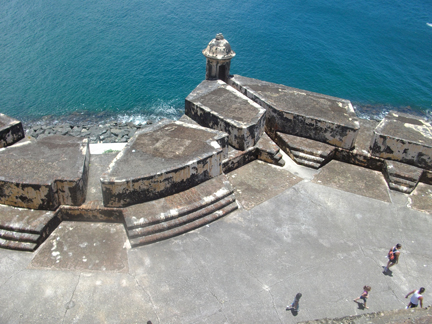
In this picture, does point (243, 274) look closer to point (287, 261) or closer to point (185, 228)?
point (287, 261)

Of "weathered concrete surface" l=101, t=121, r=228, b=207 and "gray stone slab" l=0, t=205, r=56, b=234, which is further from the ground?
"weathered concrete surface" l=101, t=121, r=228, b=207

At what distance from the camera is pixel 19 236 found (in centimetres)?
926

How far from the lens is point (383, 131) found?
1246 cm

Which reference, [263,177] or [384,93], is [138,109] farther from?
[384,93]

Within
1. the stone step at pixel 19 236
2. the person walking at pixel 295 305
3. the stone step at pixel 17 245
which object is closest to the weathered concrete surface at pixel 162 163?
the stone step at pixel 19 236

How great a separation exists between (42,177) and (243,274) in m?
5.90

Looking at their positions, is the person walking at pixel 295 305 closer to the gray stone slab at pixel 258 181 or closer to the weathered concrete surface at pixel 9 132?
the gray stone slab at pixel 258 181

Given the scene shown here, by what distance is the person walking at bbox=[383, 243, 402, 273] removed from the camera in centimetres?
909

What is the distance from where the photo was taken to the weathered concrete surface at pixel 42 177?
9.47 metres

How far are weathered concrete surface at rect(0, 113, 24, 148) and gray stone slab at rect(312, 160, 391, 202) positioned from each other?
9.92 meters

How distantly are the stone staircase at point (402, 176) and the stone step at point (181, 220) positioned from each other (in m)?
5.55

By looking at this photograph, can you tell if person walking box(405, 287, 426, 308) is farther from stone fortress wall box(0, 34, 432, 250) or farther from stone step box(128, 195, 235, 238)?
stone step box(128, 195, 235, 238)

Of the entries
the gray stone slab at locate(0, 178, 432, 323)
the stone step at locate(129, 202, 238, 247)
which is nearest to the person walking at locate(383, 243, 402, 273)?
the gray stone slab at locate(0, 178, 432, 323)

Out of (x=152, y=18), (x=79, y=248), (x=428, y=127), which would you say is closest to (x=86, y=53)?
(x=152, y=18)
